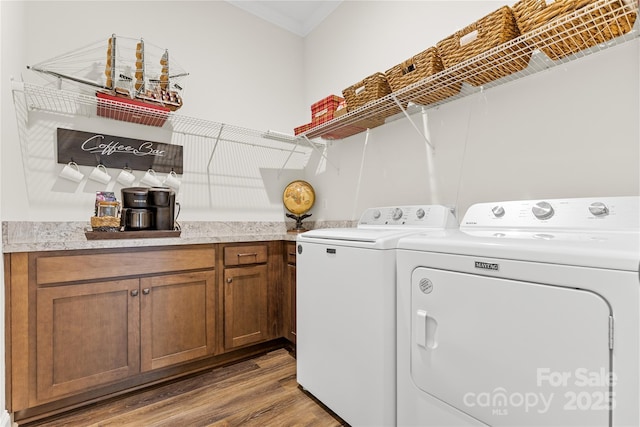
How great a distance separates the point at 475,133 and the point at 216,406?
6.49ft

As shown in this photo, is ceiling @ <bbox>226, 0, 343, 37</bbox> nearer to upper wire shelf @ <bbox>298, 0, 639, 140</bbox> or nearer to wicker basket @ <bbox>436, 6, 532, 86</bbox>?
upper wire shelf @ <bbox>298, 0, 639, 140</bbox>

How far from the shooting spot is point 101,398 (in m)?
1.66

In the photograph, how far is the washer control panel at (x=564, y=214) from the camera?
3.46 ft

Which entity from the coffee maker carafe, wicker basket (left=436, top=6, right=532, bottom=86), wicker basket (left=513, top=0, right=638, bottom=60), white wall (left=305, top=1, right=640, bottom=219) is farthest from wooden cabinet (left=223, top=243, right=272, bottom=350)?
wicker basket (left=513, top=0, right=638, bottom=60)

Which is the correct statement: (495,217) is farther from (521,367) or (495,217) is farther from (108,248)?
(108,248)

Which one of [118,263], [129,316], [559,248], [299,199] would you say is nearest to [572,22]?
[559,248]

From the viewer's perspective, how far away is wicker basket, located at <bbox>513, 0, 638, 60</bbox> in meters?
1.08

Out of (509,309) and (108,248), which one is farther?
(108,248)

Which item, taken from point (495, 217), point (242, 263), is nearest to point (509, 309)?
point (495, 217)

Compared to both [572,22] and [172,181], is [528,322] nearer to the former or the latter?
[572,22]

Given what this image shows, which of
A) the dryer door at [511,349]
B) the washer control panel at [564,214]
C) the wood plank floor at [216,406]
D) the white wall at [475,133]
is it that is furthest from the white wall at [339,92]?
the wood plank floor at [216,406]

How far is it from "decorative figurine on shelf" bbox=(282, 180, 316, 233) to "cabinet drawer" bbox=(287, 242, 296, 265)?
392 millimetres

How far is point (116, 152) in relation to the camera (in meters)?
2.11

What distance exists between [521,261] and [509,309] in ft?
0.48
